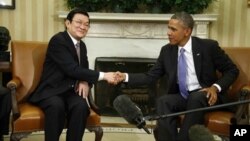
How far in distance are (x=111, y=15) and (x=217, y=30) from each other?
126cm

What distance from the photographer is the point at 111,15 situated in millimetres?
4074

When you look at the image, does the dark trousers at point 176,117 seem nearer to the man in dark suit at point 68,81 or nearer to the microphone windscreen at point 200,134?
the man in dark suit at point 68,81

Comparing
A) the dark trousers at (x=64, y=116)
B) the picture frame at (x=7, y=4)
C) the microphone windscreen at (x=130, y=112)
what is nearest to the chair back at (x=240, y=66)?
the dark trousers at (x=64, y=116)

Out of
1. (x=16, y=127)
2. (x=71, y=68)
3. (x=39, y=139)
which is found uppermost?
(x=71, y=68)

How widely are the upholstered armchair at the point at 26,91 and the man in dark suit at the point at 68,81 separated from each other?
8 cm

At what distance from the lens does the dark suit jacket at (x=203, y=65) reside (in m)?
2.80

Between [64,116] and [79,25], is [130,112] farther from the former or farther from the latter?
Result: [79,25]

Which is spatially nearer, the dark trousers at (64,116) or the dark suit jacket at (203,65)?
the dark trousers at (64,116)

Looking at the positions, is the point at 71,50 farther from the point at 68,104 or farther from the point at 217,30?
the point at 217,30

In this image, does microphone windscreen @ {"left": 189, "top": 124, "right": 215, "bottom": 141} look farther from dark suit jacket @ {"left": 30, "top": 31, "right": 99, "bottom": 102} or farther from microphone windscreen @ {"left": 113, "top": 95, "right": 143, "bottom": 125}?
dark suit jacket @ {"left": 30, "top": 31, "right": 99, "bottom": 102}

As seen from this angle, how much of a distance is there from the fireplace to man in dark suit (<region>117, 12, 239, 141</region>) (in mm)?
1296

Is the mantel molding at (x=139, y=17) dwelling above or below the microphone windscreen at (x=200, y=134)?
above

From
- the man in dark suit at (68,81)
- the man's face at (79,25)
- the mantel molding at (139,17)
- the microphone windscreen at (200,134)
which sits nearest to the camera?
the microphone windscreen at (200,134)

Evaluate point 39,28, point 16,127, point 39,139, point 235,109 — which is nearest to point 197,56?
point 235,109
